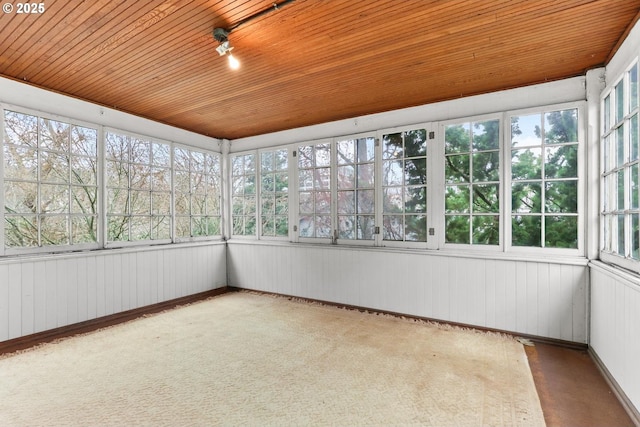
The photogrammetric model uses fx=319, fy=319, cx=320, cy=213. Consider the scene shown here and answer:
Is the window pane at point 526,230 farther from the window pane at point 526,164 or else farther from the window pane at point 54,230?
the window pane at point 54,230

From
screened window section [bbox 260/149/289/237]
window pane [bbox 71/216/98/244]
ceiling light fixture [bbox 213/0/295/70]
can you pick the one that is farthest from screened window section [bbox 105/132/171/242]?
ceiling light fixture [bbox 213/0/295/70]

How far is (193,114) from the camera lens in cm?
456

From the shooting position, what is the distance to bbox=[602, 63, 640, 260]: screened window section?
7.82 ft

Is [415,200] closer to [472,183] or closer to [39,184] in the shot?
[472,183]

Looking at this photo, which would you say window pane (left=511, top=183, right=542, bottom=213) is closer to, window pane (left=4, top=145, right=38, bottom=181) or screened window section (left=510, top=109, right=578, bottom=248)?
screened window section (left=510, top=109, right=578, bottom=248)

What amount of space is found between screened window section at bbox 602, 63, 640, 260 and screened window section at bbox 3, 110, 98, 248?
5438 millimetres

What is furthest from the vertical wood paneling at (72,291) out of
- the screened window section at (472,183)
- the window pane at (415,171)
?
the screened window section at (472,183)

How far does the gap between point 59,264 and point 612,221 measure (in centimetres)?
563

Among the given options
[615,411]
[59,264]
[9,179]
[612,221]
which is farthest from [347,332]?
[9,179]

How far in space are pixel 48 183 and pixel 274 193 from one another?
9.73 feet

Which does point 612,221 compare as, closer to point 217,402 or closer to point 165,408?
point 217,402

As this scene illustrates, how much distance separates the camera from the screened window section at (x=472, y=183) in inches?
146

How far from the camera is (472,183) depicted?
3.82 m

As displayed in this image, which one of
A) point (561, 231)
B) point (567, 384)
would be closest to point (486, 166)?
point (561, 231)
